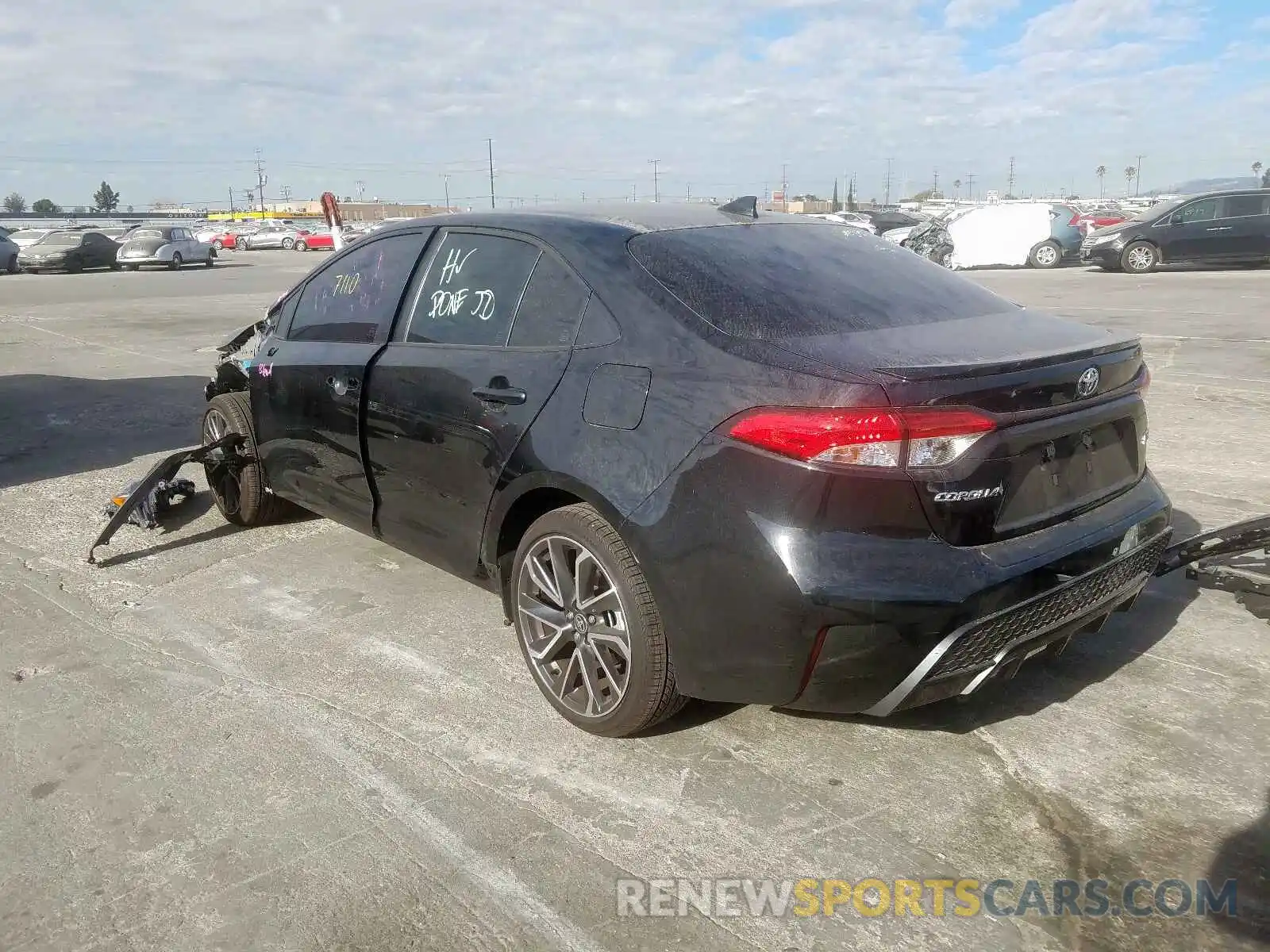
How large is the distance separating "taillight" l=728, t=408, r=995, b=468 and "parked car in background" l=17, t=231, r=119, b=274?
36.2m

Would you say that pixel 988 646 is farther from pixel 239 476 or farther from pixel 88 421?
pixel 88 421

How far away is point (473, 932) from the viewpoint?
2424 mm

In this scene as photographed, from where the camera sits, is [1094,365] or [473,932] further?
[1094,365]

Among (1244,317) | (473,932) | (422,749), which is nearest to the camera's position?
(473,932)

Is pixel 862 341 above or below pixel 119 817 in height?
above

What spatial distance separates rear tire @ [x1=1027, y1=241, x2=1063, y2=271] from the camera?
27078 mm

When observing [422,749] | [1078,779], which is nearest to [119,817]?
[422,749]

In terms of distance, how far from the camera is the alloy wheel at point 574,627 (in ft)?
10.2

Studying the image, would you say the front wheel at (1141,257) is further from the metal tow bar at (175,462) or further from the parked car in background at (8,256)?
the parked car in background at (8,256)

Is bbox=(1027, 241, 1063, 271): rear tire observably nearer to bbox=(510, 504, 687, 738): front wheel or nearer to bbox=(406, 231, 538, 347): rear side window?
bbox=(406, 231, 538, 347): rear side window

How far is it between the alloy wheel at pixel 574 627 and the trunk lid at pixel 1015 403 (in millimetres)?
947

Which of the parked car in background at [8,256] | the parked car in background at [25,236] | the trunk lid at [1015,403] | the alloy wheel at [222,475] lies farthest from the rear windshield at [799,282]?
the parked car in background at [25,236]

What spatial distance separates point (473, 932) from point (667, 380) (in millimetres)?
1516

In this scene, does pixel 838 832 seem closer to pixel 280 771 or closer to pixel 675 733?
pixel 675 733
